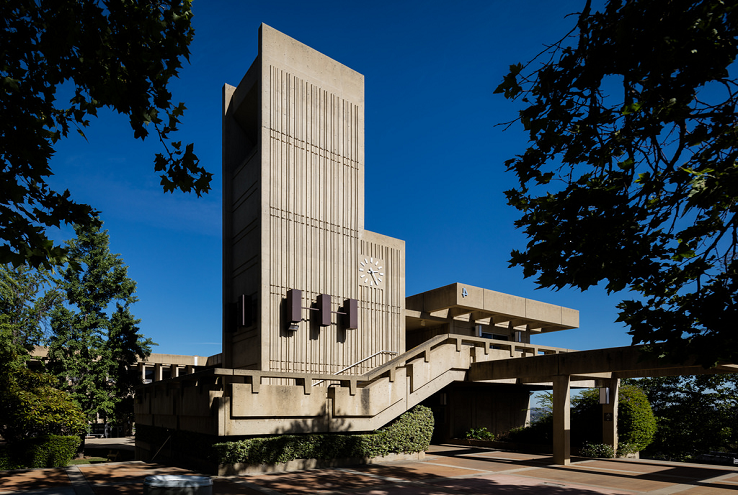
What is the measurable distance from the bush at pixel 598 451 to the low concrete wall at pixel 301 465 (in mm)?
6490

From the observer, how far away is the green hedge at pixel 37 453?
16203 mm

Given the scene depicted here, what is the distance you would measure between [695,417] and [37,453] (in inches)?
1202

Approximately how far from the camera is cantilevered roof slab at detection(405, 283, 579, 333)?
85.9ft

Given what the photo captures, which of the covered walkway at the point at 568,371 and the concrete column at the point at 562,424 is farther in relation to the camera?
the concrete column at the point at 562,424

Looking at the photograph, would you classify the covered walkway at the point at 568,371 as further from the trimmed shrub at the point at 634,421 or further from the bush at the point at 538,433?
the bush at the point at 538,433

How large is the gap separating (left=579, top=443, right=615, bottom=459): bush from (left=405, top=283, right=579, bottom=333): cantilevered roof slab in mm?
8101

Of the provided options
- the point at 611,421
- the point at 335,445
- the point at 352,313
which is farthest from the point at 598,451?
the point at 352,313

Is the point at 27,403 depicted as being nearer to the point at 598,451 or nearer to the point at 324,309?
the point at 324,309

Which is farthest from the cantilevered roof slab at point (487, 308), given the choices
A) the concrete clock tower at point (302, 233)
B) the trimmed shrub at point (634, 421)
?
the trimmed shrub at point (634, 421)

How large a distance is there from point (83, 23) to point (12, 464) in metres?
14.1

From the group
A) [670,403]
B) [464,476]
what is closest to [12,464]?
[464,476]

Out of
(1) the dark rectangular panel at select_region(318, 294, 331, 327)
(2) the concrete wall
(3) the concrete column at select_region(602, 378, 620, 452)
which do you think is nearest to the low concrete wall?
(1) the dark rectangular panel at select_region(318, 294, 331, 327)

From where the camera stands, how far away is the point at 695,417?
97.5 feet

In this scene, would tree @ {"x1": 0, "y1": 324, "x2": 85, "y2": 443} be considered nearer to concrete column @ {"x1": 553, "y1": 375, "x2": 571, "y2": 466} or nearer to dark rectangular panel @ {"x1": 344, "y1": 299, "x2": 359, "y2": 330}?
dark rectangular panel @ {"x1": 344, "y1": 299, "x2": 359, "y2": 330}
